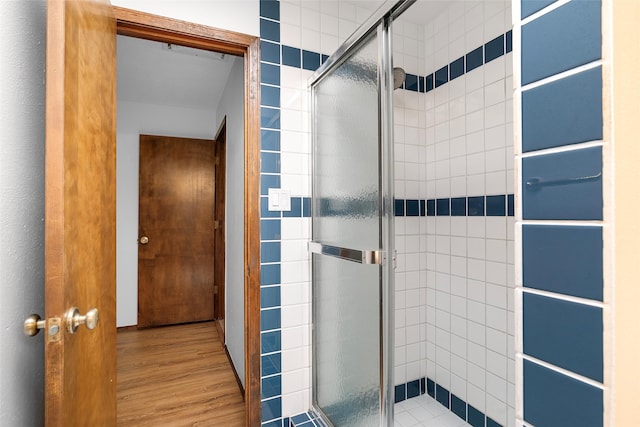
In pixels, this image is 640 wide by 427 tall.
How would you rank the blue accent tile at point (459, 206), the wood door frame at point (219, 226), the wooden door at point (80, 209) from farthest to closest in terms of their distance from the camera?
the wood door frame at point (219, 226)
the blue accent tile at point (459, 206)
the wooden door at point (80, 209)

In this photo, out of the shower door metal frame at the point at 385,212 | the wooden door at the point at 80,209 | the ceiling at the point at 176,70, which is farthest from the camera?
the ceiling at the point at 176,70

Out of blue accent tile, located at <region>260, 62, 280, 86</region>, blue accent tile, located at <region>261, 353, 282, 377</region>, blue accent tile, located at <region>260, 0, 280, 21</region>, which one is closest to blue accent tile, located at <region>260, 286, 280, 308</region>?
blue accent tile, located at <region>261, 353, 282, 377</region>

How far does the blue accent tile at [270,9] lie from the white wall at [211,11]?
25mm

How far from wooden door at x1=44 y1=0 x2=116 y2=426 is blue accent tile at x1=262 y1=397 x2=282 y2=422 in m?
0.66

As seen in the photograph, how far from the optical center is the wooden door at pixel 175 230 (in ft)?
11.5

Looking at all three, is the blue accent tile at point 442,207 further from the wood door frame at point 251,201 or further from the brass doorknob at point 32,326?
the brass doorknob at point 32,326

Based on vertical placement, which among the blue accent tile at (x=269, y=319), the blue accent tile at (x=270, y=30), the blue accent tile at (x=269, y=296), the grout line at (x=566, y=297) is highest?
the blue accent tile at (x=270, y=30)

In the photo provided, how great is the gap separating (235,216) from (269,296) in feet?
3.42

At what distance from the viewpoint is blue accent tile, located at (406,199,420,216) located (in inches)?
82.0

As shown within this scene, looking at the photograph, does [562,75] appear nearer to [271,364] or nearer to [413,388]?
[271,364]

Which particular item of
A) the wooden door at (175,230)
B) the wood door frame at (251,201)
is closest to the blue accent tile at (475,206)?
the wood door frame at (251,201)

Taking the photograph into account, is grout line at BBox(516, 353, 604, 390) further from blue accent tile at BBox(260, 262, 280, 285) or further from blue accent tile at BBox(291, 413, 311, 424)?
blue accent tile at BBox(291, 413, 311, 424)

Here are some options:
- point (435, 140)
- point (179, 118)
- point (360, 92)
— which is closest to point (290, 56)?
point (360, 92)

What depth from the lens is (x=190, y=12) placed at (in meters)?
1.54
